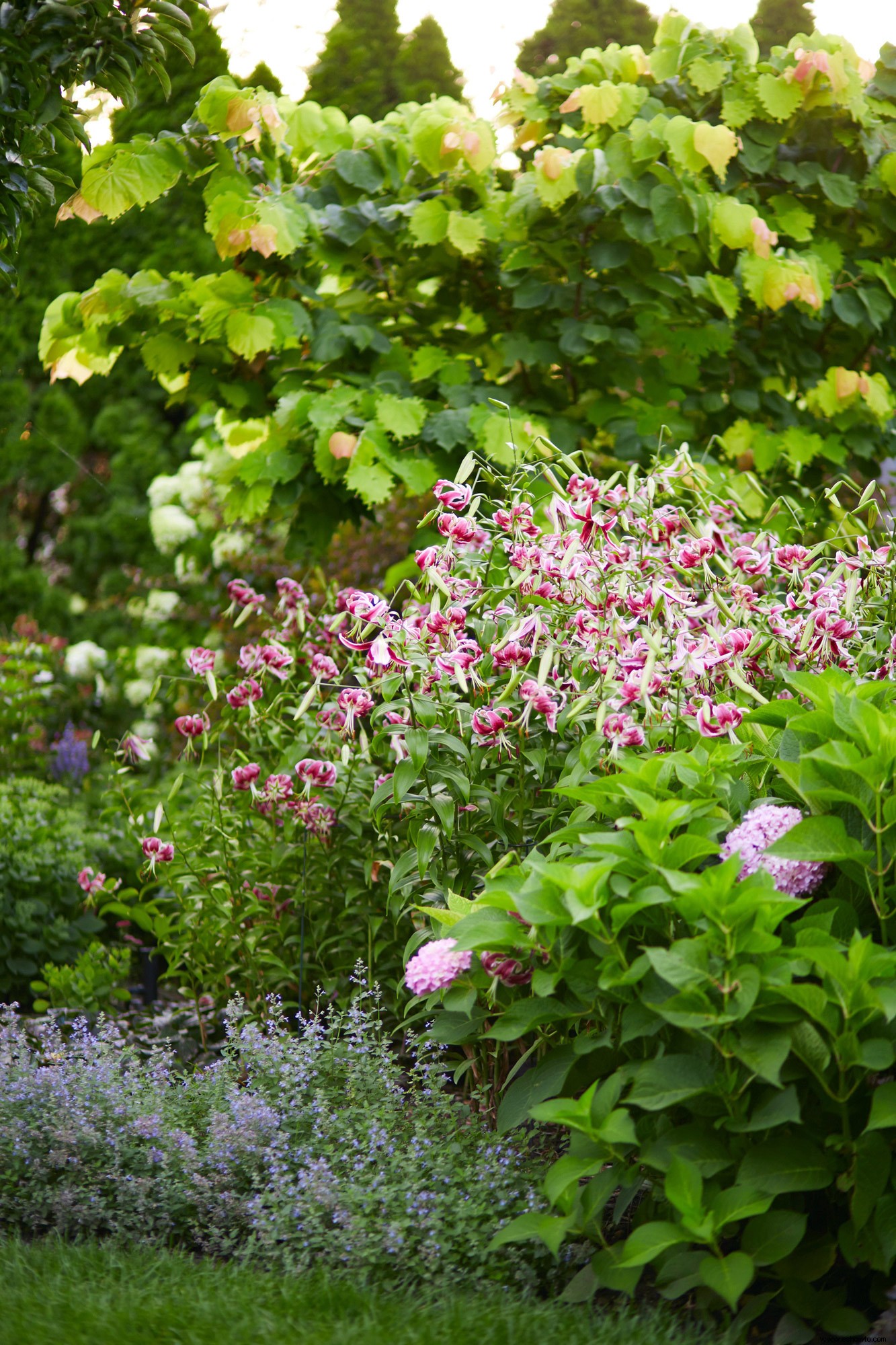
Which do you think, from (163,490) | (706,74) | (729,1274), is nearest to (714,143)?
(706,74)

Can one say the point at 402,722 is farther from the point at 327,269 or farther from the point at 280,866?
the point at 327,269

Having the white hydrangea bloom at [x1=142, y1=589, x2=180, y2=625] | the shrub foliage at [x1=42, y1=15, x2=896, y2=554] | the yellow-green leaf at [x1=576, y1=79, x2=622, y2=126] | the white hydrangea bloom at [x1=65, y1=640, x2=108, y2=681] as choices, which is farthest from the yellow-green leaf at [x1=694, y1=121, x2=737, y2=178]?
the white hydrangea bloom at [x1=65, y1=640, x2=108, y2=681]

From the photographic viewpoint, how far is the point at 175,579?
752 centimetres

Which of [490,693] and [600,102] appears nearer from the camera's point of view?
[490,693]

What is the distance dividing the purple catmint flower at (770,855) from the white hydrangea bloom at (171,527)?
5.66m

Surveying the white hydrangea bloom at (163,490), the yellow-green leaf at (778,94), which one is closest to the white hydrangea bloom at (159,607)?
the white hydrangea bloom at (163,490)

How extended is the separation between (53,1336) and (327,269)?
333 centimetres

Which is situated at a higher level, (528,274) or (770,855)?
(528,274)

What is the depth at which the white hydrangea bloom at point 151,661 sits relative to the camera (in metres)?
6.63

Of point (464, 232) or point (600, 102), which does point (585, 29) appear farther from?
point (464, 232)

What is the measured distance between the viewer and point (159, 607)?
23.5 ft

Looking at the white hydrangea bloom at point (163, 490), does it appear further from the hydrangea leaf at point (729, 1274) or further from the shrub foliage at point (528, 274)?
the hydrangea leaf at point (729, 1274)

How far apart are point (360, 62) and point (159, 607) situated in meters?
4.85

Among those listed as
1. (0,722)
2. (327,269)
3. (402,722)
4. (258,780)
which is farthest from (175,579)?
(402,722)
